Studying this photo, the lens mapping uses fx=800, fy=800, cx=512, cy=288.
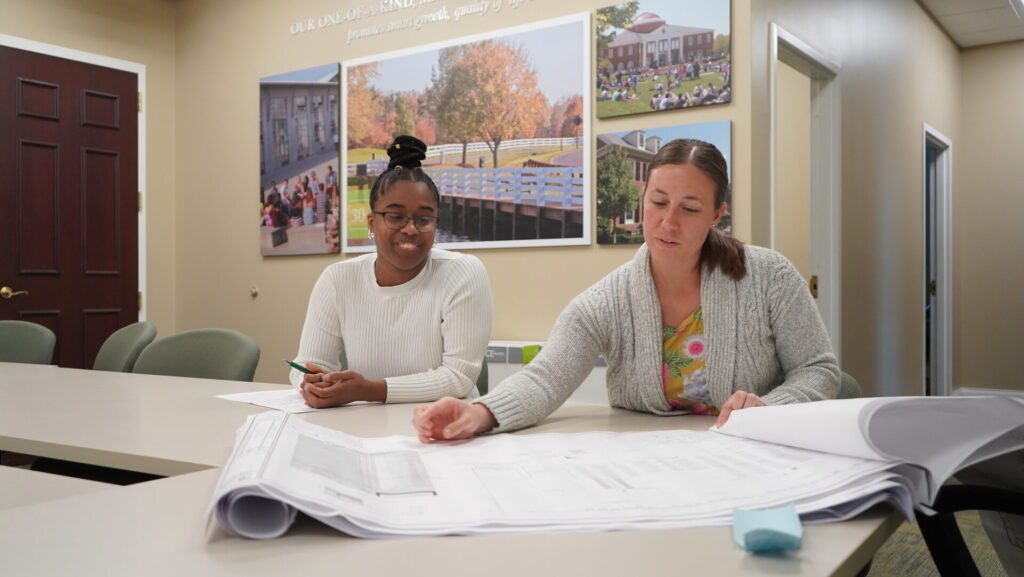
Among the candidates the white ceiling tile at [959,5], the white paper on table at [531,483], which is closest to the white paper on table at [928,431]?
the white paper on table at [531,483]

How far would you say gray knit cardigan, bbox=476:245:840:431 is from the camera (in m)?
1.45

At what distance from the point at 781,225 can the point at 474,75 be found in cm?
189

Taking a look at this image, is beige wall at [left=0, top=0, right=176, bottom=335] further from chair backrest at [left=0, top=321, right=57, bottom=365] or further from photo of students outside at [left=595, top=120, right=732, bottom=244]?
photo of students outside at [left=595, top=120, right=732, bottom=244]

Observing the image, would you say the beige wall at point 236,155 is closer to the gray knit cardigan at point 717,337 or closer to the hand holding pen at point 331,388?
the hand holding pen at point 331,388

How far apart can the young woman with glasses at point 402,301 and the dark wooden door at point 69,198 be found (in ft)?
10.2

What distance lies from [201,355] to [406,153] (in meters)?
0.97

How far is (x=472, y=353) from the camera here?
2.02 metres

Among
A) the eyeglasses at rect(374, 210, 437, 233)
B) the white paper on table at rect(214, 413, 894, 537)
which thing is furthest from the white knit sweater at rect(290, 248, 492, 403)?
the white paper on table at rect(214, 413, 894, 537)


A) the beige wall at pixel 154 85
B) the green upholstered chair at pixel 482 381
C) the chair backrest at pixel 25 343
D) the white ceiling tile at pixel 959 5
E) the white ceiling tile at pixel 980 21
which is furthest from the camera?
the white ceiling tile at pixel 980 21

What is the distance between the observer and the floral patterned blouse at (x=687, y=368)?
1510mm

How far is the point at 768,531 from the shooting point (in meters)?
0.66

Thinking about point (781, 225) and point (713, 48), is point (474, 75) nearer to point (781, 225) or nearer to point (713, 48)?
→ point (713, 48)

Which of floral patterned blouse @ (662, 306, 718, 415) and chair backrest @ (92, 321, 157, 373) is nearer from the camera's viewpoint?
floral patterned blouse @ (662, 306, 718, 415)

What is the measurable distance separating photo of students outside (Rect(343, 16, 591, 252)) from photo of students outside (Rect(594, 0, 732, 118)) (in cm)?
13
